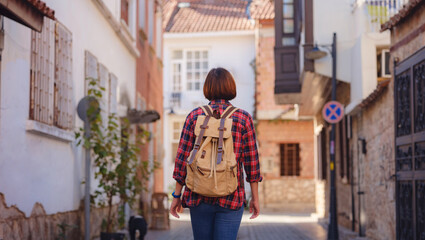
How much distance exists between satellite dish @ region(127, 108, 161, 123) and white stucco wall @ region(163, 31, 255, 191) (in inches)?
643

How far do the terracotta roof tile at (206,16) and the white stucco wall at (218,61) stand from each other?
0.46 meters

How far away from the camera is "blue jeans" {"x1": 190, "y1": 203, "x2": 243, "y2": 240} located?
4363 millimetres

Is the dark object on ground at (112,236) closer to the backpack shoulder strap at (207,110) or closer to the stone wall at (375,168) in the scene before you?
the stone wall at (375,168)

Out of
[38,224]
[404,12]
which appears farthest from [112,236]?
[404,12]

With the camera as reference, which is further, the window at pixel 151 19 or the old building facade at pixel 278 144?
the old building facade at pixel 278 144

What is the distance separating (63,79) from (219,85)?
6.33 m

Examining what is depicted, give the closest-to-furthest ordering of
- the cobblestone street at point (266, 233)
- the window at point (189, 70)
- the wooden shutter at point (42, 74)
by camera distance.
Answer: the wooden shutter at point (42, 74) → the cobblestone street at point (266, 233) → the window at point (189, 70)

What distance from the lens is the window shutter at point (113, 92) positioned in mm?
14766

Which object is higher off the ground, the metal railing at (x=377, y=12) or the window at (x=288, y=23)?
the window at (x=288, y=23)

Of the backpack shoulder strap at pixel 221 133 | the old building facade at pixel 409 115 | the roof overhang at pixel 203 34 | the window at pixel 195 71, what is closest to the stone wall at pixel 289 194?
the window at pixel 195 71

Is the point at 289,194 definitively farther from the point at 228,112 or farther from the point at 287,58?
the point at 228,112

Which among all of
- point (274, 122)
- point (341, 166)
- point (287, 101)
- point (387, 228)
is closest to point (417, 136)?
point (387, 228)

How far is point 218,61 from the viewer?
112 feet

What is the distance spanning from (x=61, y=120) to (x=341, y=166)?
9.78 m
